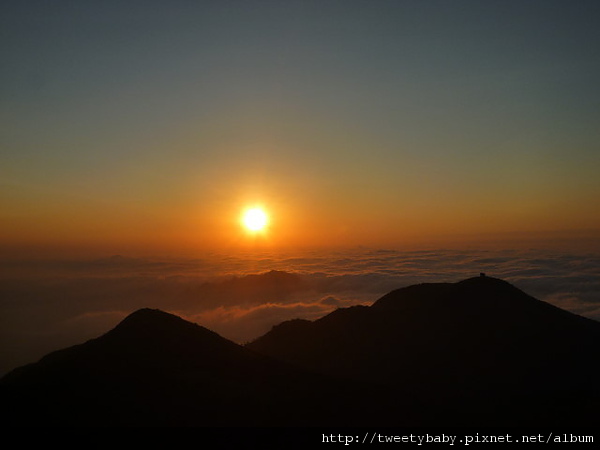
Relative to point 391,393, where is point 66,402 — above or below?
above

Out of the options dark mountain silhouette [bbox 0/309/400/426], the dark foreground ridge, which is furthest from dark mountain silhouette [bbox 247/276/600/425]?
dark mountain silhouette [bbox 0/309/400/426]

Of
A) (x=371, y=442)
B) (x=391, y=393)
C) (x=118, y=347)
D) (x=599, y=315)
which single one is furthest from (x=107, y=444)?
(x=599, y=315)

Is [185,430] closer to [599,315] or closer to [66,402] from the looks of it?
[66,402]

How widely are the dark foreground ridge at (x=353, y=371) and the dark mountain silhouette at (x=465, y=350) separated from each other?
0.16 meters

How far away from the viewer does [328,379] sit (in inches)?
1227

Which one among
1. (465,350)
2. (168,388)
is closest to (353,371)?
(465,350)

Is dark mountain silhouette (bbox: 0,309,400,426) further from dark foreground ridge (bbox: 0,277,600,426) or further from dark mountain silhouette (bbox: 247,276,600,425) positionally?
dark mountain silhouette (bbox: 247,276,600,425)

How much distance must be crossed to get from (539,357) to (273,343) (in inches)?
1230

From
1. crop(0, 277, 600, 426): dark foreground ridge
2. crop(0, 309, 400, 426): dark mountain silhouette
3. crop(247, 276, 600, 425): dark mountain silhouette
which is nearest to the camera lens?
crop(0, 309, 400, 426): dark mountain silhouette

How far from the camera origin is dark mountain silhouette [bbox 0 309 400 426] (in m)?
23.6

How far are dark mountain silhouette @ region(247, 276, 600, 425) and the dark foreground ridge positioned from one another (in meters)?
0.16

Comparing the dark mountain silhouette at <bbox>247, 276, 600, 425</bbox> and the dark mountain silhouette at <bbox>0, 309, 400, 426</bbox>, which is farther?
the dark mountain silhouette at <bbox>247, 276, 600, 425</bbox>

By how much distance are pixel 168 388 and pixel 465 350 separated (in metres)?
32.5

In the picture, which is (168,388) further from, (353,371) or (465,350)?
(465,350)
